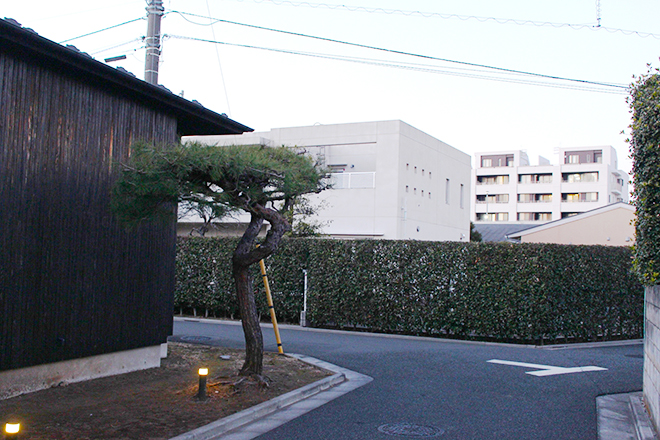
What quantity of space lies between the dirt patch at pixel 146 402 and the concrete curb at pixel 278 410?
18 cm

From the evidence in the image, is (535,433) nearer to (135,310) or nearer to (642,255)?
(642,255)

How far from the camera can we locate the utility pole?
13000 mm

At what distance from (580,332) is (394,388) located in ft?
25.1

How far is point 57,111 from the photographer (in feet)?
25.1

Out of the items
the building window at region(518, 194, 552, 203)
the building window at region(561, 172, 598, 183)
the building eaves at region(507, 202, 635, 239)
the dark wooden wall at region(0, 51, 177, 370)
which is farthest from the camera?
the building window at region(518, 194, 552, 203)

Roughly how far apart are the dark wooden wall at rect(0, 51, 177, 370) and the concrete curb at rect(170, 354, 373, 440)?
2741 mm

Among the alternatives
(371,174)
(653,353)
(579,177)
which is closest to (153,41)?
(653,353)

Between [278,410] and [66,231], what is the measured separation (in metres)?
3.60

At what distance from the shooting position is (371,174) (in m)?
30.4

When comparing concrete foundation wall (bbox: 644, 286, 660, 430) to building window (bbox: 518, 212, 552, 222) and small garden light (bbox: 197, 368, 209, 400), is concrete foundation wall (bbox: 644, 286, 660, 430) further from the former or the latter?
building window (bbox: 518, 212, 552, 222)

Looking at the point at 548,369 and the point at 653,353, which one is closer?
the point at 653,353

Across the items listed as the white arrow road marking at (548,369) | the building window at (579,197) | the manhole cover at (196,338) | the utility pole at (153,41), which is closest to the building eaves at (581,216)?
the white arrow road marking at (548,369)

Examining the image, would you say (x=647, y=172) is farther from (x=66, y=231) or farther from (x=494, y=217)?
(x=494, y=217)

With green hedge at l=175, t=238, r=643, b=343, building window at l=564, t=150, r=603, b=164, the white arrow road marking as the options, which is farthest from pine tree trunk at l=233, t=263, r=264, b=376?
building window at l=564, t=150, r=603, b=164
